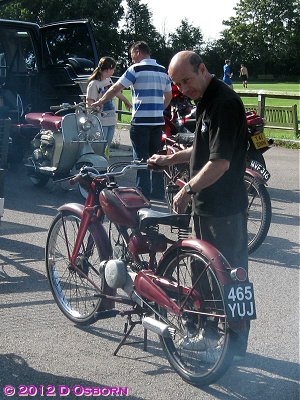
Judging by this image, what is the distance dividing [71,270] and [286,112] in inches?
500

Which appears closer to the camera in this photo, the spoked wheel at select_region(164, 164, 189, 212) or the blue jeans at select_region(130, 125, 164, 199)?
the spoked wheel at select_region(164, 164, 189, 212)

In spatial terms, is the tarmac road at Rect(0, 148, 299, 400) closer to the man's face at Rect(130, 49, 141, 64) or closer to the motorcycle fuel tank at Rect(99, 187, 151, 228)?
the motorcycle fuel tank at Rect(99, 187, 151, 228)

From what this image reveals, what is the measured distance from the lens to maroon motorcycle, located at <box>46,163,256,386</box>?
4.64 m

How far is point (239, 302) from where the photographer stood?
453cm

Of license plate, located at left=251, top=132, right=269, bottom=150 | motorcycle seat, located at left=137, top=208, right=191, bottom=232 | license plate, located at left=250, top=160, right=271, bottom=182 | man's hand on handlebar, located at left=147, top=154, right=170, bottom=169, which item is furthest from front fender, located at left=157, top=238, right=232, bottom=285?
license plate, located at left=251, top=132, right=269, bottom=150

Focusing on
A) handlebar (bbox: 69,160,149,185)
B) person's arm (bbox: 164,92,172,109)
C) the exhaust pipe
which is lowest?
the exhaust pipe

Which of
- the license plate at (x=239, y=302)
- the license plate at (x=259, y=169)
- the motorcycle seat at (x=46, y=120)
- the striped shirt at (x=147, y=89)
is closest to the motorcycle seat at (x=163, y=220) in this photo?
the license plate at (x=239, y=302)

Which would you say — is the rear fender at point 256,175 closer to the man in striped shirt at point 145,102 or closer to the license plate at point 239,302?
the man in striped shirt at point 145,102

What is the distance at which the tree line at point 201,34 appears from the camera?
70312 mm

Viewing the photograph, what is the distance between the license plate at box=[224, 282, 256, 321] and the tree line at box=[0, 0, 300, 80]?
54.0 meters

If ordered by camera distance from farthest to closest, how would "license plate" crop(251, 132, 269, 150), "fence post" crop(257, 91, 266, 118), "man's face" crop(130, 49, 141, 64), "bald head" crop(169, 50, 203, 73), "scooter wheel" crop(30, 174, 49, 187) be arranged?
"fence post" crop(257, 91, 266, 118) < "scooter wheel" crop(30, 174, 49, 187) < "man's face" crop(130, 49, 141, 64) < "license plate" crop(251, 132, 269, 150) < "bald head" crop(169, 50, 203, 73)

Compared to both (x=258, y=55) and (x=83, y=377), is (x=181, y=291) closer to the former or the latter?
(x=83, y=377)

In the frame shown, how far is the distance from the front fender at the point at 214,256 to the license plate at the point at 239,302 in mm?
57

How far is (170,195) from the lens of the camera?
8781 millimetres
